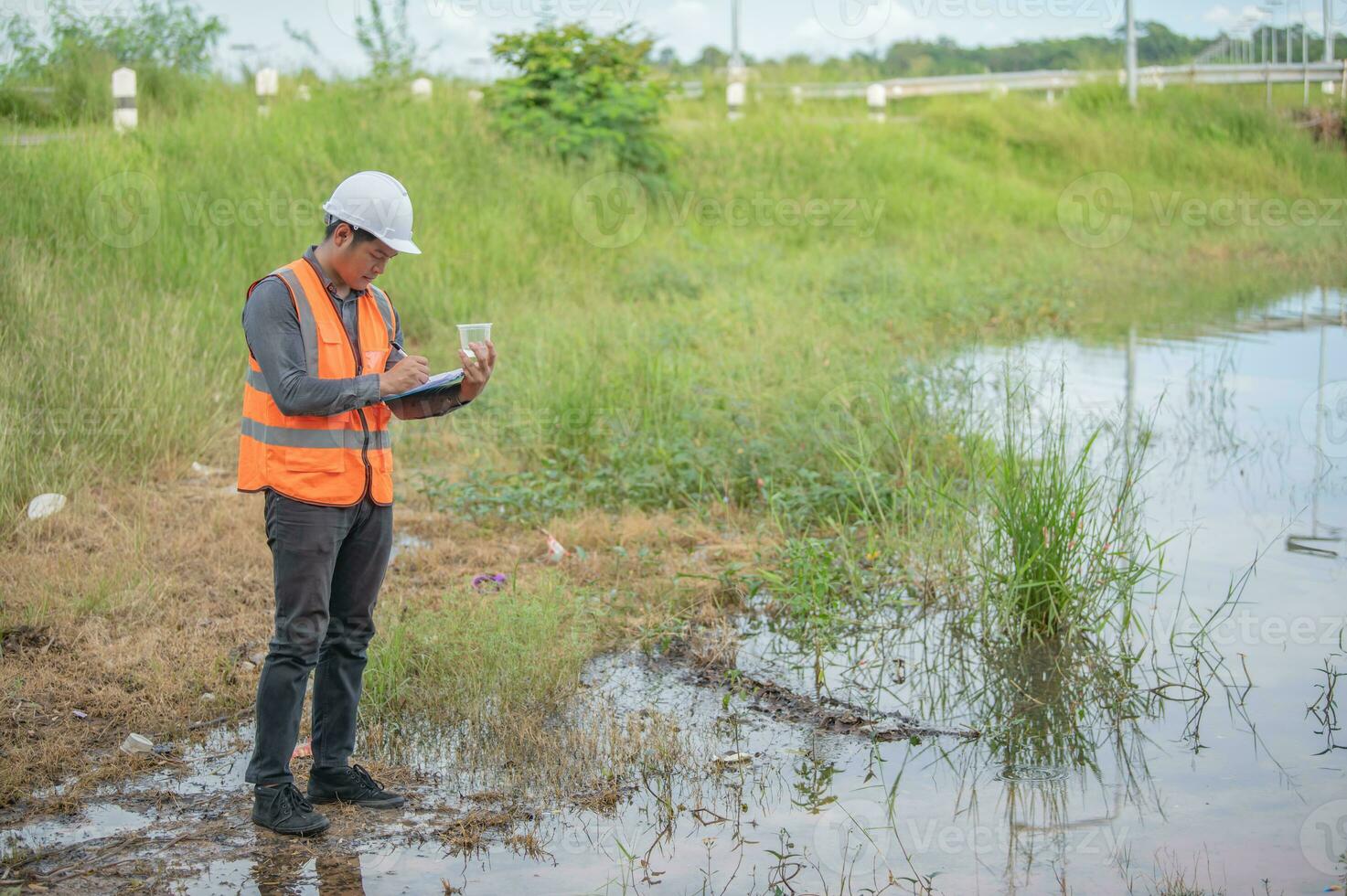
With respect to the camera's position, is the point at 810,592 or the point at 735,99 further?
the point at 735,99

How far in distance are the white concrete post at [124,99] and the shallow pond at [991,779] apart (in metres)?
9.79

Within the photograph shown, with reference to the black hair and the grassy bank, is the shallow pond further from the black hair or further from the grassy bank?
the black hair

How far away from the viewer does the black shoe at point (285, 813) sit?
12.7ft

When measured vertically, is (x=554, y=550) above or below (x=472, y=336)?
below

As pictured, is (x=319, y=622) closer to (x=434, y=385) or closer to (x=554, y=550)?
(x=434, y=385)

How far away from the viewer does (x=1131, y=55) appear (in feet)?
72.2

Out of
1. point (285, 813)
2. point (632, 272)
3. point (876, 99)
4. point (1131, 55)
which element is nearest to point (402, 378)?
point (285, 813)

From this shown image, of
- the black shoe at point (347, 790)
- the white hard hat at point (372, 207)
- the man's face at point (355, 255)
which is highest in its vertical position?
the white hard hat at point (372, 207)

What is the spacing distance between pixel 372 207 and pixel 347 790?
1.90 metres

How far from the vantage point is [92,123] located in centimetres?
1272

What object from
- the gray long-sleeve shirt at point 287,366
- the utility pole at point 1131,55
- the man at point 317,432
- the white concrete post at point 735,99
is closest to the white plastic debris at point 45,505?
the man at point 317,432

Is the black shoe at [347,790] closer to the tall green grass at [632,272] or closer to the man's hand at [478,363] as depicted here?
the man's hand at [478,363]

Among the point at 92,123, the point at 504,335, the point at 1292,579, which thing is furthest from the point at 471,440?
the point at 92,123

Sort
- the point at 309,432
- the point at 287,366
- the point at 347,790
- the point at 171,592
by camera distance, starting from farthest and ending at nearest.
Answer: the point at 171,592
the point at 347,790
the point at 309,432
the point at 287,366
